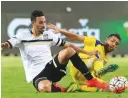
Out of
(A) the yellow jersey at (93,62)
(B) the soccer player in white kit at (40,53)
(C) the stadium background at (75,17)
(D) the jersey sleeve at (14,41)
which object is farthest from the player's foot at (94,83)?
(C) the stadium background at (75,17)

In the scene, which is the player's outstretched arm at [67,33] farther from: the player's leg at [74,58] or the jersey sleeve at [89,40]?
the player's leg at [74,58]

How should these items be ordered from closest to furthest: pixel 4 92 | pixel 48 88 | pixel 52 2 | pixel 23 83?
pixel 48 88 → pixel 4 92 → pixel 23 83 → pixel 52 2

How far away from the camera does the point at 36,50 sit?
8.60m

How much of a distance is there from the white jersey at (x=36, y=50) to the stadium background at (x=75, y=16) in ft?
36.8

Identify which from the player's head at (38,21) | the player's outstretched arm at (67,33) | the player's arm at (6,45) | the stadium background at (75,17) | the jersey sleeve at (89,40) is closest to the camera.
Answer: the player's arm at (6,45)

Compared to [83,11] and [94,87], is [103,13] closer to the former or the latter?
[83,11]

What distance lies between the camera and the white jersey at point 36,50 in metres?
8.56

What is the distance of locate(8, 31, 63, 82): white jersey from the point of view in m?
8.56

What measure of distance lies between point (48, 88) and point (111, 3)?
1206 cm

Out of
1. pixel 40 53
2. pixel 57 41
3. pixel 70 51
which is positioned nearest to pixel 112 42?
pixel 57 41

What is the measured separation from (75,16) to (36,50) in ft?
38.2

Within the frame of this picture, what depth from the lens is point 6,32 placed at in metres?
20.1

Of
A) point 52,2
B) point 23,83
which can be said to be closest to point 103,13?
point 52,2

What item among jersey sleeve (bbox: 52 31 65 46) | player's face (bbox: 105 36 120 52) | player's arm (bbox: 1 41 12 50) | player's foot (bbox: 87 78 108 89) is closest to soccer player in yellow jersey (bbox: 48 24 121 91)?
player's face (bbox: 105 36 120 52)
